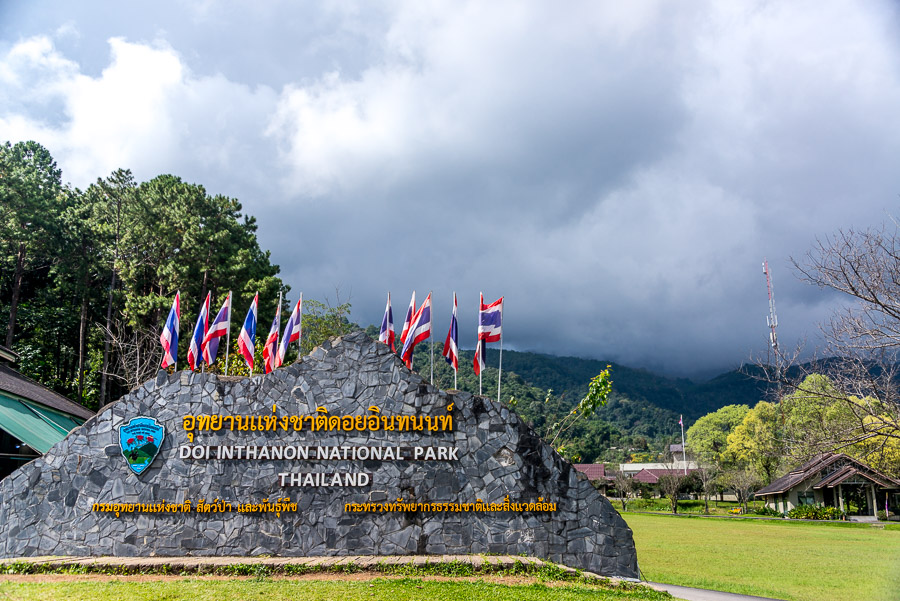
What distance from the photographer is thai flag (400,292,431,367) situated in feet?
42.2

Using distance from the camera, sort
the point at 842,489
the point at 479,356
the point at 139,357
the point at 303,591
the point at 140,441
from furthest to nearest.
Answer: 1. the point at 842,489
2. the point at 139,357
3. the point at 479,356
4. the point at 140,441
5. the point at 303,591

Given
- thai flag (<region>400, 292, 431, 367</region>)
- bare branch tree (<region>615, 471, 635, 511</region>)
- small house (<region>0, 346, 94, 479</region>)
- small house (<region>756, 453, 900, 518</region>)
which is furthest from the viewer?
bare branch tree (<region>615, 471, 635, 511</region>)

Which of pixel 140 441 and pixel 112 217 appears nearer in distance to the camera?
pixel 140 441

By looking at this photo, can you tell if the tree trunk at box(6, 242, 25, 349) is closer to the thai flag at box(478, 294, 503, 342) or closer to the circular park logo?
the circular park logo

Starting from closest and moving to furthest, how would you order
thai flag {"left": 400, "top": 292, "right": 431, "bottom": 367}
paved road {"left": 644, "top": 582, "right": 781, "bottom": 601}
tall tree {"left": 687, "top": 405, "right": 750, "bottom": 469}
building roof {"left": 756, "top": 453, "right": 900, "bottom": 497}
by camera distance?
paved road {"left": 644, "top": 582, "right": 781, "bottom": 601} → thai flag {"left": 400, "top": 292, "right": 431, "bottom": 367} → building roof {"left": 756, "top": 453, "right": 900, "bottom": 497} → tall tree {"left": 687, "top": 405, "right": 750, "bottom": 469}

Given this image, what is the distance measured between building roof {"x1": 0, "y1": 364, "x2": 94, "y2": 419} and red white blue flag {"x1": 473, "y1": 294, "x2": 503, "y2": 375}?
39.2 feet

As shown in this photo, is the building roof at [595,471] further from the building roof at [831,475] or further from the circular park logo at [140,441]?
the circular park logo at [140,441]

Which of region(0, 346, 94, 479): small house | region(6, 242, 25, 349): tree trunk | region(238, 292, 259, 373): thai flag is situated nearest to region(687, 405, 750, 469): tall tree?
region(6, 242, 25, 349): tree trunk

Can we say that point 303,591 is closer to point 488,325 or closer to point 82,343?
point 488,325

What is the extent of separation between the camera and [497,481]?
36.3 feet

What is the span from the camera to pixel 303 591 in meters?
8.50

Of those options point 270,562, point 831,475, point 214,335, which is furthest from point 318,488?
point 831,475

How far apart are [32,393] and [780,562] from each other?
20.5 m

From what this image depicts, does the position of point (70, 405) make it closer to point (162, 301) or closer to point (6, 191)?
point (162, 301)
